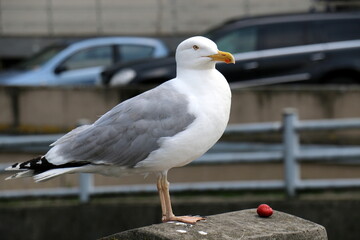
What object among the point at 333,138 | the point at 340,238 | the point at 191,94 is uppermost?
the point at 191,94

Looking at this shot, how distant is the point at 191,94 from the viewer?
627cm

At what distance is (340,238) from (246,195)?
4.02 ft

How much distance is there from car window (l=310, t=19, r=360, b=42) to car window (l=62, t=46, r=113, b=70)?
14.7 ft

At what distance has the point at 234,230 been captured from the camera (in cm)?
628

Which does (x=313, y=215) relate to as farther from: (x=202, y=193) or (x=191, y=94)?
(x=191, y=94)

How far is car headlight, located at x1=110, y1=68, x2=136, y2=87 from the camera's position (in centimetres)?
1539

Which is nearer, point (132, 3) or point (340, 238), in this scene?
point (340, 238)

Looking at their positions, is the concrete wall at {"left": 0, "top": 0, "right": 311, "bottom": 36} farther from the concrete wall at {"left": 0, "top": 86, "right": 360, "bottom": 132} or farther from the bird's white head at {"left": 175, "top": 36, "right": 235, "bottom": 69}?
the bird's white head at {"left": 175, "top": 36, "right": 235, "bottom": 69}

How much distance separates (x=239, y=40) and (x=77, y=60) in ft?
12.4

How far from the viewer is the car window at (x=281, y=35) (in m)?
15.6

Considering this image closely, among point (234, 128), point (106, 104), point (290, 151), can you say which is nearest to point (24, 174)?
point (234, 128)

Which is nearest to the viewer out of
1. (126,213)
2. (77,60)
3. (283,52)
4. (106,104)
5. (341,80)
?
(126,213)

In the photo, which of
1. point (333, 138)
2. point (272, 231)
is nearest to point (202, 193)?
point (333, 138)

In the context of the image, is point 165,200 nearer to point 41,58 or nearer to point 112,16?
point 41,58
